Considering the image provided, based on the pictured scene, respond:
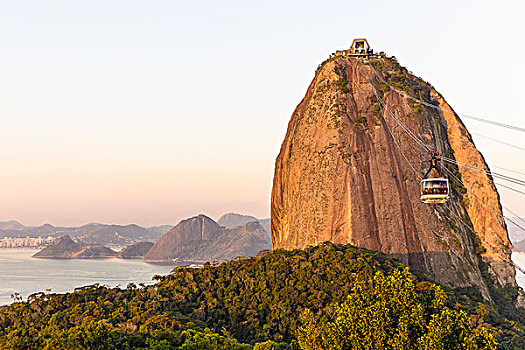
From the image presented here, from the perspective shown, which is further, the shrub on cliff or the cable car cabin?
the cable car cabin

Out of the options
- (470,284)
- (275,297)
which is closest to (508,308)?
(470,284)

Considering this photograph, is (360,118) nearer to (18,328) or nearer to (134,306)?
(134,306)

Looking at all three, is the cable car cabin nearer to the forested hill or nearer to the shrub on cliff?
the forested hill

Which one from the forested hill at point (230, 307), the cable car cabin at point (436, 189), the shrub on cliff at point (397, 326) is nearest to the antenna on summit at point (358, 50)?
the forested hill at point (230, 307)

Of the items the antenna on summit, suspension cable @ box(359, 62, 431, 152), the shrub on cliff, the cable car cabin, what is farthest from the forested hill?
the antenna on summit

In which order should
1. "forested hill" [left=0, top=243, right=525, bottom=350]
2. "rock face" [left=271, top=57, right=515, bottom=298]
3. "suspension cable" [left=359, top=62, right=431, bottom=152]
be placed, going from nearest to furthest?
"forested hill" [left=0, top=243, right=525, bottom=350], "rock face" [left=271, top=57, right=515, bottom=298], "suspension cable" [left=359, top=62, right=431, bottom=152]

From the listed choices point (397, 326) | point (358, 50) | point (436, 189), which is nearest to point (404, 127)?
point (358, 50)

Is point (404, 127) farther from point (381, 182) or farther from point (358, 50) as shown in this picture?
point (358, 50)
